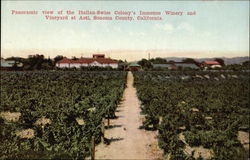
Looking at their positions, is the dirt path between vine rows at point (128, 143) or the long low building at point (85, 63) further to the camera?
the long low building at point (85, 63)

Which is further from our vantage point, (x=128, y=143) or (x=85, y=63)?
(x=85, y=63)

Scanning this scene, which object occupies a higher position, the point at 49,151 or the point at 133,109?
the point at 49,151

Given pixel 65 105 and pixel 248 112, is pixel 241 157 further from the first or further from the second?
pixel 65 105

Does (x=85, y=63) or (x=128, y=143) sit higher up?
(x=128, y=143)

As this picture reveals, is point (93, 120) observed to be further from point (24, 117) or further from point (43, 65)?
point (43, 65)

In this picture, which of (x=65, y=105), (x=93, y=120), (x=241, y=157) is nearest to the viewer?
(x=241, y=157)

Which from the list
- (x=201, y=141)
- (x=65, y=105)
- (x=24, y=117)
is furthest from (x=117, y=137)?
(x=65, y=105)

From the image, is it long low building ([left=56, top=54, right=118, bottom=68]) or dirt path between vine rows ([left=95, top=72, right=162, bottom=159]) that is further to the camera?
long low building ([left=56, top=54, right=118, bottom=68])

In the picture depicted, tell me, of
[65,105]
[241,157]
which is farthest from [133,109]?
[241,157]

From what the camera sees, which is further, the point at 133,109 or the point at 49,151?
the point at 133,109

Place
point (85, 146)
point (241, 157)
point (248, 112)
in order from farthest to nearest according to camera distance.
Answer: point (248, 112), point (85, 146), point (241, 157)
